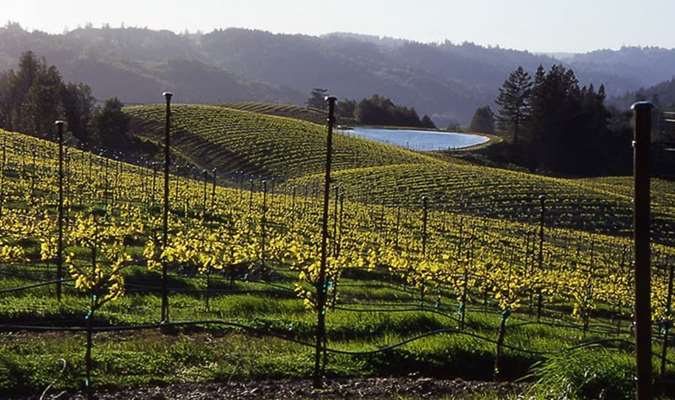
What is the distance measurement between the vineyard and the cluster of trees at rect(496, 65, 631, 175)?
4111 centimetres

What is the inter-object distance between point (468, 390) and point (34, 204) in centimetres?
1794

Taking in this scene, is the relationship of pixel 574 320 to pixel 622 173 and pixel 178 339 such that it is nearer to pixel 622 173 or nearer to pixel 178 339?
pixel 178 339

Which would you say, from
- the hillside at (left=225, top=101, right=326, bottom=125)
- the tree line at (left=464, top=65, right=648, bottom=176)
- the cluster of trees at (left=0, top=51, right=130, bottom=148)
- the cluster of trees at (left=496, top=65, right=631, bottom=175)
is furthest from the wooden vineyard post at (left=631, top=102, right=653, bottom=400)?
the hillside at (left=225, top=101, right=326, bottom=125)

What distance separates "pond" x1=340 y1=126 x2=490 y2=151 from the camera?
8862 centimetres

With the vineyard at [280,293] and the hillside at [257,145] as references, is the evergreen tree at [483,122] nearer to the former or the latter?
the hillside at [257,145]

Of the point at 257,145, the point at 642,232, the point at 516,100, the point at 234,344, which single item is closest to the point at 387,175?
the point at 257,145

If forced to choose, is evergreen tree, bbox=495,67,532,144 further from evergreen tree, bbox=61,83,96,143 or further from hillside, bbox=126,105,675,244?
evergreen tree, bbox=61,83,96,143

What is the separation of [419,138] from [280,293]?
82.4 meters

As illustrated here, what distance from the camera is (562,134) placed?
86.6 metres

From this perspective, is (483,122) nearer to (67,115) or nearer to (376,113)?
(376,113)

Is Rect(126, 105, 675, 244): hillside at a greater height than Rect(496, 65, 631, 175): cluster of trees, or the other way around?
Rect(496, 65, 631, 175): cluster of trees

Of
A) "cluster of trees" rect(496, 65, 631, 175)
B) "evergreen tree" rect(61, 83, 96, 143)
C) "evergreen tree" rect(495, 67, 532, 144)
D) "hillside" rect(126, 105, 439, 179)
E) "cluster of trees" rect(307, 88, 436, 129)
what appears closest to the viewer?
"hillside" rect(126, 105, 439, 179)

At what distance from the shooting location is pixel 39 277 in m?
14.7

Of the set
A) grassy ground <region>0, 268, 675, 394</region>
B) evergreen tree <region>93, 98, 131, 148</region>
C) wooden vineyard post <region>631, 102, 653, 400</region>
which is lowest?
grassy ground <region>0, 268, 675, 394</region>
